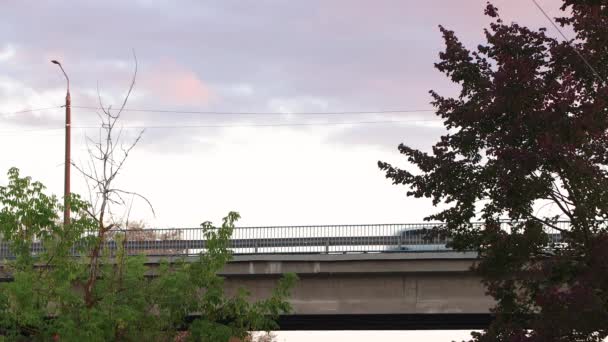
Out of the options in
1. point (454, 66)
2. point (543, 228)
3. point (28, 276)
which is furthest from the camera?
point (454, 66)

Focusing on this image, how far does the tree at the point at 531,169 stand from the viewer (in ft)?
66.7

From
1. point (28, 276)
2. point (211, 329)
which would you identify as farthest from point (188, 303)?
point (28, 276)

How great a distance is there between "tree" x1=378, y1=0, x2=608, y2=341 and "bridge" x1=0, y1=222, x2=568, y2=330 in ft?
41.6

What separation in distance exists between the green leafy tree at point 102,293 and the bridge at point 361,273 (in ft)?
48.7

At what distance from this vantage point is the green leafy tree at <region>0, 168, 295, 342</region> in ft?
66.1

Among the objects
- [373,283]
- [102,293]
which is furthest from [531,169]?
[373,283]

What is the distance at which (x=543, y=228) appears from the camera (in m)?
22.0

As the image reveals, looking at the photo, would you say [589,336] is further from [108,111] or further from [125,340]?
[108,111]

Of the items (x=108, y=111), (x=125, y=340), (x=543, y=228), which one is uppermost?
(x=108, y=111)

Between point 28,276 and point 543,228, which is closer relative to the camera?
point 28,276

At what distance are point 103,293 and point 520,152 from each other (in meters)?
8.32

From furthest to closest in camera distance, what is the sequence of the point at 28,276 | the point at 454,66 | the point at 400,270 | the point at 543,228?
the point at 400,270 → the point at 454,66 → the point at 543,228 → the point at 28,276

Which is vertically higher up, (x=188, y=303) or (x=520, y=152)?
(x=520, y=152)

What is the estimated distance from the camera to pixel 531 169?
823 inches
